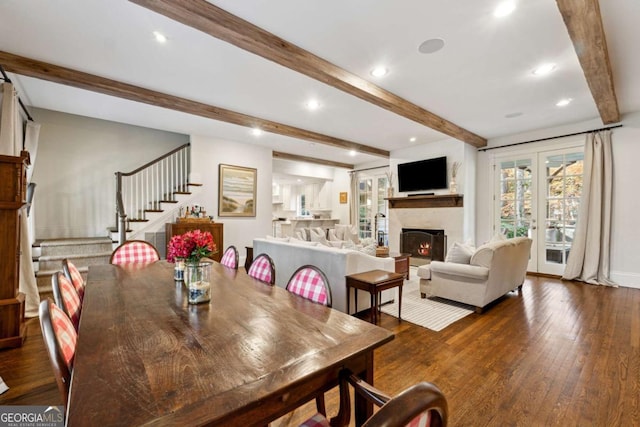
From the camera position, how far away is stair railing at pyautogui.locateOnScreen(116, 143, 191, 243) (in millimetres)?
5176

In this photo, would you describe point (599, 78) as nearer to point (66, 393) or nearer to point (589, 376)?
point (589, 376)

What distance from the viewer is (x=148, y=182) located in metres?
5.34

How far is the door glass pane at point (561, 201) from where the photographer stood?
200 inches

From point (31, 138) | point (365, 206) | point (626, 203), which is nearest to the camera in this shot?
point (31, 138)

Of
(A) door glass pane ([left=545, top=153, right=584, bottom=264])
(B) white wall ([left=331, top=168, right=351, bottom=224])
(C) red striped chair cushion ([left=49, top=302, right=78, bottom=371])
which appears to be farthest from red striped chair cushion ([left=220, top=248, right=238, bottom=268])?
(B) white wall ([left=331, top=168, right=351, bottom=224])

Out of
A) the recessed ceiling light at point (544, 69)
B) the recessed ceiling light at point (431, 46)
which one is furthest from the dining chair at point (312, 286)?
the recessed ceiling light at point (544, 69)

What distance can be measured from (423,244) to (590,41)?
188 inches

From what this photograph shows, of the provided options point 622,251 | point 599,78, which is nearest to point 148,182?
point 599,78

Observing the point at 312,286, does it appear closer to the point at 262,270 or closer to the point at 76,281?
the point at 262,270

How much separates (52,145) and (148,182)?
58.4 inches

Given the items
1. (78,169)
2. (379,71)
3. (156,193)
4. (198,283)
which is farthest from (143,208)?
(379,71)

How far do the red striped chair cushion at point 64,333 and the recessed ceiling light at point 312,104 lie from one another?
12.0ft

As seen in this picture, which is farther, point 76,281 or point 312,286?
point 76,281

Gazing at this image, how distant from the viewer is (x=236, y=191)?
20.3ft
